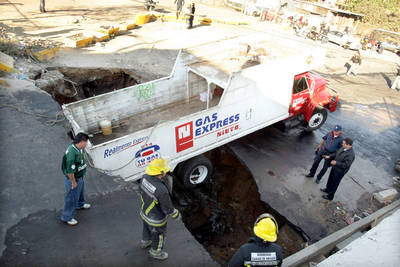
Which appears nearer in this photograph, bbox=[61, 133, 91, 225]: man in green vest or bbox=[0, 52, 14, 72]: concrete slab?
bbox=[61, 133, 91, 225]: man in green vest

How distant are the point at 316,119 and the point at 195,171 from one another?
4.58 m

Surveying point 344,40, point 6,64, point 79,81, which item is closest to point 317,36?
point 344,40

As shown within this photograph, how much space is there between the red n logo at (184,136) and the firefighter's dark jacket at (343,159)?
3.16 metres

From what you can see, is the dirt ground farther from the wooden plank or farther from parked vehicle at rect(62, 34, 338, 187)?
parked vehicle at rect(62, 34, 338, 187)

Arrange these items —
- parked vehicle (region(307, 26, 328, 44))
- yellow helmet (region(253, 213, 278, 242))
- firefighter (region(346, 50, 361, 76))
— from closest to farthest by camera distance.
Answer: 1. yellow helmet (region(253, 213, 278, 242))
2. firefighter (region(346, 50, 361, 76))
3. parked vehicle (region(307, 26, 328, 44))

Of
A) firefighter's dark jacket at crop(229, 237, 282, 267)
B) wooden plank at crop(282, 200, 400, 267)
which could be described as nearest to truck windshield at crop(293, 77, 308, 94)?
wooden plank at crop(282, 200, 400, 267)

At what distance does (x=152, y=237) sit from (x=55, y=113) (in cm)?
453

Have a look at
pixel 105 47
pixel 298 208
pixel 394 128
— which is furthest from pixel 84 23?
pixel 394 128

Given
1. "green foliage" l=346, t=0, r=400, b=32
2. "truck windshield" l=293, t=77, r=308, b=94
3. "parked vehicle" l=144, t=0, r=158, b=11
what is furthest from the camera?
"green foliage" l=346, t=0, r=400, b=32

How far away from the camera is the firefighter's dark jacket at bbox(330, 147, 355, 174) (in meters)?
5.41

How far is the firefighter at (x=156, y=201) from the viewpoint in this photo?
3.02 metres

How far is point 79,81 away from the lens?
958 centimetres

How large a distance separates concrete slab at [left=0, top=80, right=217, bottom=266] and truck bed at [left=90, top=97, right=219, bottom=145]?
0.90 m

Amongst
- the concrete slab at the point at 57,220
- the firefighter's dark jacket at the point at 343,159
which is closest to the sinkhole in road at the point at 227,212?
the firefighter's dark jacket at the point at 343,159
